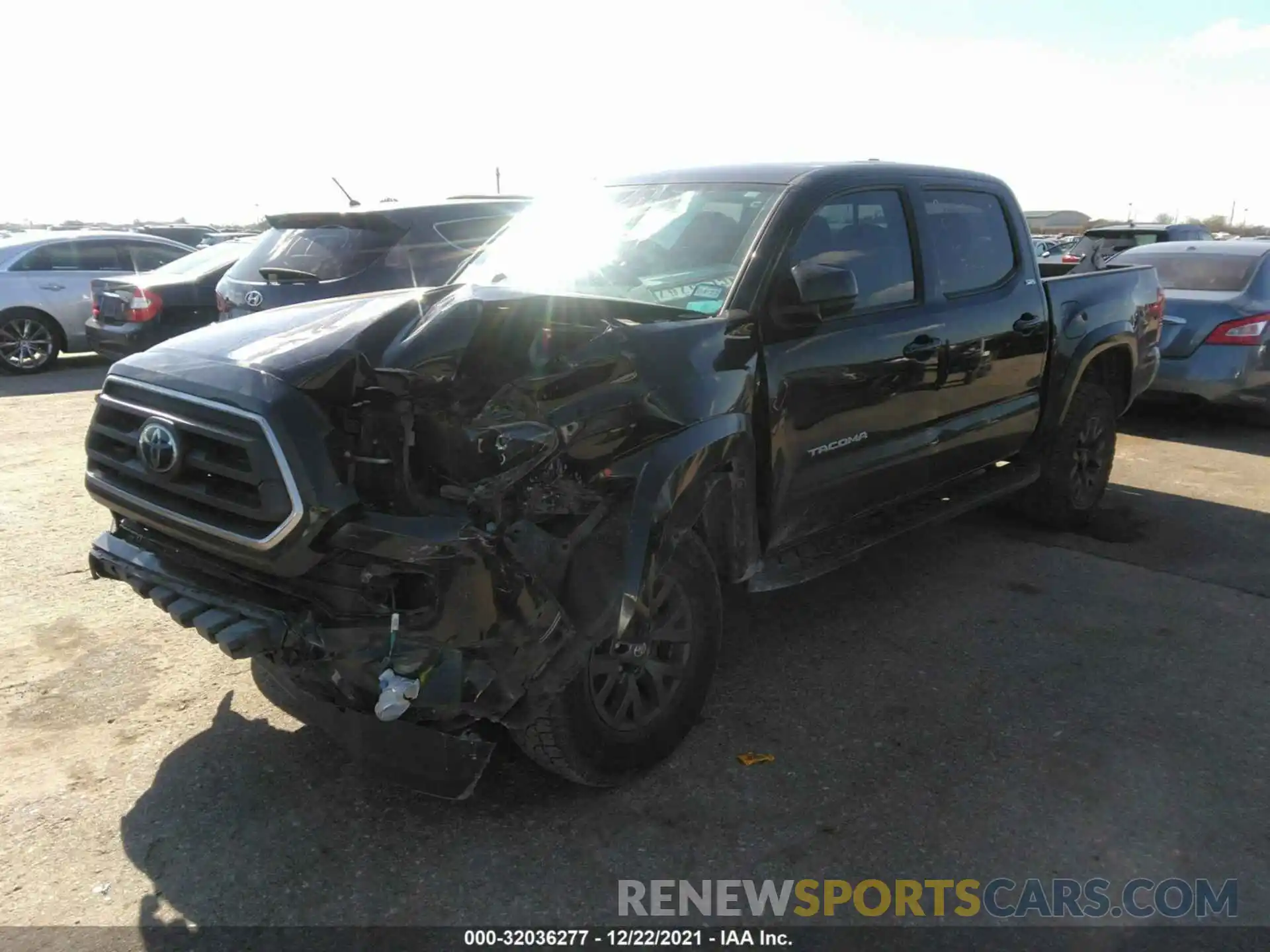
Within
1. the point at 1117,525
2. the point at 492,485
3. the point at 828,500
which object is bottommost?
the point at 1117,525

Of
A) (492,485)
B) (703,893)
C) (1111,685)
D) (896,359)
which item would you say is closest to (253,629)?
(492,485)

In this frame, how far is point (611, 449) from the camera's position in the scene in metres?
2.89

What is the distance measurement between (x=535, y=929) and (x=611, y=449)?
4.38 feet

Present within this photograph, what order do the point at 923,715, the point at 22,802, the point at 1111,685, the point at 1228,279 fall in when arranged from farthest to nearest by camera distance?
the point at 1228,279
the point at 1111,685
the point at 923,715
the point at 22,802

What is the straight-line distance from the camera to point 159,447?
282 centimetres

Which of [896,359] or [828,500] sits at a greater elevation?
[896,359]

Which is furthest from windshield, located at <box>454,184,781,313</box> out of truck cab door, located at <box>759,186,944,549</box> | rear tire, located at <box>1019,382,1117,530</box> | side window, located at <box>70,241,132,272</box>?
side window, located at <box>70,241,132,272</box>

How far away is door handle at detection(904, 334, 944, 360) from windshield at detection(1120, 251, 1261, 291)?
5.45 metres

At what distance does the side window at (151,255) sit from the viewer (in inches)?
503

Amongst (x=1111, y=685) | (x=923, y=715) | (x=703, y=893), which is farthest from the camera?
(x=1111, y=685)

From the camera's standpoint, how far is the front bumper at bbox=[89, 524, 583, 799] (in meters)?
2.58

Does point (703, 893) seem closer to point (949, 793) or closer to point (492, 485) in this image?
point (949, 793)

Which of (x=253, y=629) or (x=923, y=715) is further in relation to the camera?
(x=923, y=715)

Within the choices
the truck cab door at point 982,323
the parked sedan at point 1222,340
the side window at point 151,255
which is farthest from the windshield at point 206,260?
the parked sedan at point 1222,340
